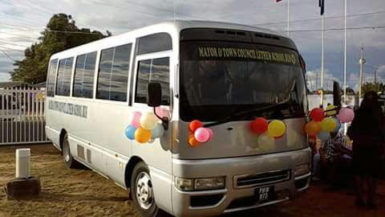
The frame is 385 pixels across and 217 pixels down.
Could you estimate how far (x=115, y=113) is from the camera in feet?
21.1

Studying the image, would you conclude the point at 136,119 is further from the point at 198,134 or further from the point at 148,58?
the point at 198,134

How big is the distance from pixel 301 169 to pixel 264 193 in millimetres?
779

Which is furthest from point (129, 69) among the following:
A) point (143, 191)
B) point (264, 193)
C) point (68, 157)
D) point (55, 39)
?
point (55, 39)

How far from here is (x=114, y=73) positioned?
6.62 meters

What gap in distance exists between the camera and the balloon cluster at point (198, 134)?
4.55 meters

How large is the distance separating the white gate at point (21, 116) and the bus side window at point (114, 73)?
7.41m

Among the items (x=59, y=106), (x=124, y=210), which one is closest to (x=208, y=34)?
(x=124, y=210)

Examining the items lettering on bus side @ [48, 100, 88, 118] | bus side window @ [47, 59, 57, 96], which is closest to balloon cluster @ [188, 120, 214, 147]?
lettering on bus side @ [48, 100, 88, 118]

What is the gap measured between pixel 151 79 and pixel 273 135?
5.54ft

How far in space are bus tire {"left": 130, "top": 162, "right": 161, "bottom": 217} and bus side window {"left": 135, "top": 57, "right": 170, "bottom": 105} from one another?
0.95 meters

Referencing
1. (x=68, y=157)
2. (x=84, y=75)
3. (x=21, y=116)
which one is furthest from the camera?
(x=21, y=116)

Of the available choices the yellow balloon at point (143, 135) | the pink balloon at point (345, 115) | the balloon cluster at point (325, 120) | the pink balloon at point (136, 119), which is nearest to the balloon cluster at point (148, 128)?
the yellow balloon at point (143, 135)

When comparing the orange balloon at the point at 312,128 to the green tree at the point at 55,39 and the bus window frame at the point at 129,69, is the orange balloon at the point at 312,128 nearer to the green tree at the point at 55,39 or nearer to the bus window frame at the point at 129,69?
the bus window frame at the point at 129,69

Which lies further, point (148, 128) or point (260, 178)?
point (260, 178)
